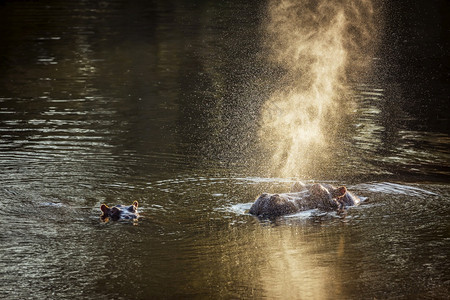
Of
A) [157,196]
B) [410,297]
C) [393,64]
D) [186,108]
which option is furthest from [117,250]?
[393,64]

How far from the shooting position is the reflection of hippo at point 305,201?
493 inches

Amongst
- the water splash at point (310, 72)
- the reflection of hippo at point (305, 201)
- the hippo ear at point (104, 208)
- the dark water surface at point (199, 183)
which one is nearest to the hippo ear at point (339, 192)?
the reflection of hippo at point (305, 201)

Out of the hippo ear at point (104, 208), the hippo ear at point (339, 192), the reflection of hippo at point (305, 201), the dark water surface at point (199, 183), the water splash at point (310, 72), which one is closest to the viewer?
the dark water surface at point (199, 183)

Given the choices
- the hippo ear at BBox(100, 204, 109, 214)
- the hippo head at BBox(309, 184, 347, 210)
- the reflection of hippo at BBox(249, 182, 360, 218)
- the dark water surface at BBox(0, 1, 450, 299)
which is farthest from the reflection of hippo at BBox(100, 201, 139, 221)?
the hippo head at BBox(309, 184, 347, 210)

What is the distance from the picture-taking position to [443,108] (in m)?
21.3

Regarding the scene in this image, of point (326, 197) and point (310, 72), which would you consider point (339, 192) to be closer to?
point (326, 197)

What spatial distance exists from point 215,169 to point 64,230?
13.6 feet

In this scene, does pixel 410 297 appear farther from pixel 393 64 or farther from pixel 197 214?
pixel 393 64

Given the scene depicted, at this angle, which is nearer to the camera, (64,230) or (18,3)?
(64,230)

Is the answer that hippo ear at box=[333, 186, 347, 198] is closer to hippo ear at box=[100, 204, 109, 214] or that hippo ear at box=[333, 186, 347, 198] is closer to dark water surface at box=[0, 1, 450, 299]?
dark water surface at box=[0, 1, 450, 299]

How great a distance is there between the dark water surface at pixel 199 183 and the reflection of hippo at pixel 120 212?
0.22 m

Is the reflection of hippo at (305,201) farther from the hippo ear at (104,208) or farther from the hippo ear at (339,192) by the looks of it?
the hippo ear at (104,208)

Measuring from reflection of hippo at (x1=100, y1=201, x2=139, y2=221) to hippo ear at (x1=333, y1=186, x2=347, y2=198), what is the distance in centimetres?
321

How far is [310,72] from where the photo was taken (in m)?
26.6
